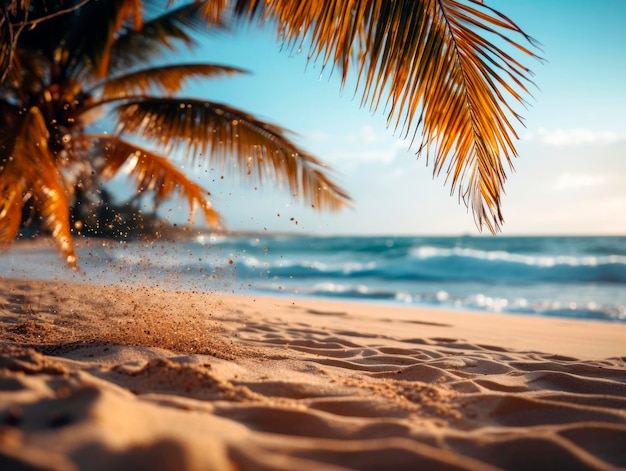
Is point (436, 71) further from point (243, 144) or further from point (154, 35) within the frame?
point (154, 35)

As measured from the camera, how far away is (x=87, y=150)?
6848 mm

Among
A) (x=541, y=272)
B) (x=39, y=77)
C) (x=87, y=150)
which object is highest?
(x=39, y=77)

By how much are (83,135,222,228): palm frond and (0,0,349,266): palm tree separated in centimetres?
1

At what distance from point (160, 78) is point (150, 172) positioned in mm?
1766

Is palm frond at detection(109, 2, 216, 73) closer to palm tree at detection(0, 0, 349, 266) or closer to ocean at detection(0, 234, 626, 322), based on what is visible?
palm tree at detection(0, 0, 349, 266)

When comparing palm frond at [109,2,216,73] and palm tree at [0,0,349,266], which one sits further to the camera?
palm frond at [109,2,216,73]

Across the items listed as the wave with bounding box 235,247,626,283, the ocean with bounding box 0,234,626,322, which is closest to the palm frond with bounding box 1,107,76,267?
the ocean with bounding box 0,234,626,322

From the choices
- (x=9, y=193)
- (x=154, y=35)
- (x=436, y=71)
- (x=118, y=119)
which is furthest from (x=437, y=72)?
(x=154, y=35)

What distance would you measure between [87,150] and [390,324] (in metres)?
4.81

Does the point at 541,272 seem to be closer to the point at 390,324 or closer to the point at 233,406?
the point at 390,324

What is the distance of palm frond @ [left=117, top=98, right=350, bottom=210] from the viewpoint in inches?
231

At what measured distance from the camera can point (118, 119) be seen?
6.46m

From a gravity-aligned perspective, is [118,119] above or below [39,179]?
above

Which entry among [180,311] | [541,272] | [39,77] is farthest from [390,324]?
[541,272]
